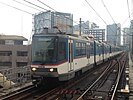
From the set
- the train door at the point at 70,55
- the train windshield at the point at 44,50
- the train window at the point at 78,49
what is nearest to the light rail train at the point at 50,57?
the train windshield at the point at 44,50

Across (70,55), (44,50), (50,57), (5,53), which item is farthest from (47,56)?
(5,53)

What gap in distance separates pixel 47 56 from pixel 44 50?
0.37 metres

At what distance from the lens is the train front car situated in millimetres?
13258

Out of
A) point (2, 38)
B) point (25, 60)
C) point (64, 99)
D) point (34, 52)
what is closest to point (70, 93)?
point (64, 99)

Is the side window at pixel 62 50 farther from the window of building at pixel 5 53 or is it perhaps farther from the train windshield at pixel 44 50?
the window of building at pixel 5 53

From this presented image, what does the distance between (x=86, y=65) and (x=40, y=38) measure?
756 centimetres

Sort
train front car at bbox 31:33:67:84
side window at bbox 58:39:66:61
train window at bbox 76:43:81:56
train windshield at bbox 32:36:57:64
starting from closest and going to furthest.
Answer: train front car at bbox 31:33:67:84 < train windshield at bbox 32:36:57:64 < side window at bbox 58:39:66:61 < train window at bbox 76:43:81:56

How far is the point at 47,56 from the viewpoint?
1342 cm

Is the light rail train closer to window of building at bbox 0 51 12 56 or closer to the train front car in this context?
the train front car

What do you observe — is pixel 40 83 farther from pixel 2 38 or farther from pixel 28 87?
pixel 2 38

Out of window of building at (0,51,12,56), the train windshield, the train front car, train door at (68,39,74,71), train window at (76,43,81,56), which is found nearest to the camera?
the train front car

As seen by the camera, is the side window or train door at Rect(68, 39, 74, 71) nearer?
the side window

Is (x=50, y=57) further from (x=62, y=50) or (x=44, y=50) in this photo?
(x=62, y=50)

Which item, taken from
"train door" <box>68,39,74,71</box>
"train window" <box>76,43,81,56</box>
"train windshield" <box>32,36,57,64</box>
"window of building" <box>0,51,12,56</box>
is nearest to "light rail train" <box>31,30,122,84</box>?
"train windshield" <box>32,36,57,64</box>
